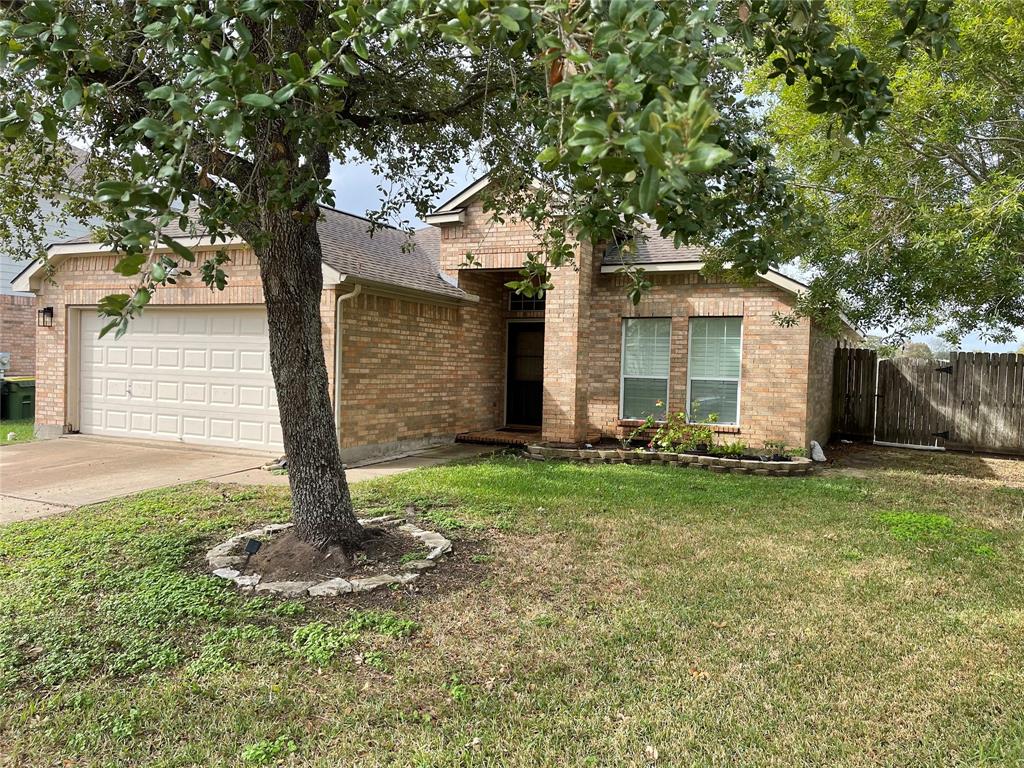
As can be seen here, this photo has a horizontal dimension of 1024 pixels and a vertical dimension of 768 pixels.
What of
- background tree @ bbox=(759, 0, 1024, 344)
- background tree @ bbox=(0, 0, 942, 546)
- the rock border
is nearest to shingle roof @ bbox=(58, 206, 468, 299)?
background tree @ bbox=(0, 0, 942, 546)

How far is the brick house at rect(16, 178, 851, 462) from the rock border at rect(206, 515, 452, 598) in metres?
3.95

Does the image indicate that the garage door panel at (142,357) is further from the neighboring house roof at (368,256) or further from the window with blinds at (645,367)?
the window with blinds at (645,367)

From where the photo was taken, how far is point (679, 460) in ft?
33.3

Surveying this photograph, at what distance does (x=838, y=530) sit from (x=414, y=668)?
4703 mm

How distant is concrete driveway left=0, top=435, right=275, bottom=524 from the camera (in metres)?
7.19

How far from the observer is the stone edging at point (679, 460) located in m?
9.54

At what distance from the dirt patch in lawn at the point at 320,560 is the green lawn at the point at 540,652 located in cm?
35

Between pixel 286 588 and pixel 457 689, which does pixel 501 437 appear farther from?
pixel 457 689

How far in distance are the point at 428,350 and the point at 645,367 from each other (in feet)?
12.5

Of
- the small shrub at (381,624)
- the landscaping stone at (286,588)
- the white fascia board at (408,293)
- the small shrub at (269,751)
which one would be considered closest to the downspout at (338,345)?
the white fascia board at (408,293)

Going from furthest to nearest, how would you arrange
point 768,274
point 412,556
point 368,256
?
point 368,256 → point 768,274 → point 412,556

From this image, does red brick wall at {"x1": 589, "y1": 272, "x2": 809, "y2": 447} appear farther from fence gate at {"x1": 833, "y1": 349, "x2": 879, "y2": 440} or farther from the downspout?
the downspout

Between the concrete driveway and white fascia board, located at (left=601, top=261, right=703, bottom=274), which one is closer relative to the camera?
the concrete driveway

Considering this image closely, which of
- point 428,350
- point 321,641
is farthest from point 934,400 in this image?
point 321,641
